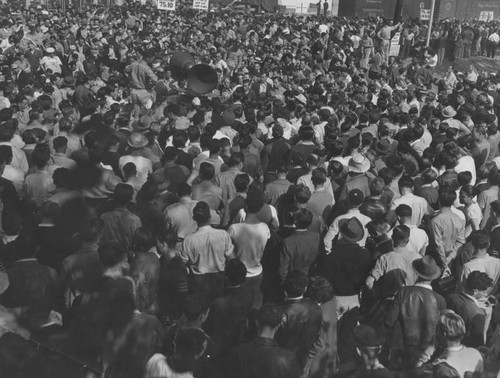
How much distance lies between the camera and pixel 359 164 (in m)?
7.25

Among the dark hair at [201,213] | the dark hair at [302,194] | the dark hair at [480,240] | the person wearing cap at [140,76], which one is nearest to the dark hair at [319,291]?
the dark hair at [201,213]

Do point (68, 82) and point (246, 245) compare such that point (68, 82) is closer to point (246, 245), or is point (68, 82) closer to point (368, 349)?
point (246, 245)

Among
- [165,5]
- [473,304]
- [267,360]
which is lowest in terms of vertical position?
[267,360]

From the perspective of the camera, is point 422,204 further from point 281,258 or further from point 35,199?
point 35,199

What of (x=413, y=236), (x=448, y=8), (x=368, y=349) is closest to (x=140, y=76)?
(x=413, y=236)

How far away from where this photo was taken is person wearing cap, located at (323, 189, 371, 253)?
19.3ft

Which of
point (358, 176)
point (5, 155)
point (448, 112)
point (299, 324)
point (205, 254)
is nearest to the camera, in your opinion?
point (299, 324)

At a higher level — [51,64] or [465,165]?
[51,64]

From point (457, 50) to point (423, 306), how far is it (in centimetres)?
2169

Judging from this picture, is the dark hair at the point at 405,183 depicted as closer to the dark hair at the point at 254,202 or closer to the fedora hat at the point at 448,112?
the dark hair at the point at 254,202

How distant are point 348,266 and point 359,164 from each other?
7.47ft

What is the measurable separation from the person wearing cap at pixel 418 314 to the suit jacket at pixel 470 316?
125 mm

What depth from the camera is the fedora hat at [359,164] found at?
7.25 meters

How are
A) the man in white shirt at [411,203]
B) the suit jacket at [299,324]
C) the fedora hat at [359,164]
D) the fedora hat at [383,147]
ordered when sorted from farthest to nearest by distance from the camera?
the fedora hat at [383,147] → the fedora hat at [359,164] → the man in white shirt at [411,203] → the suit jacket at [299,324]
